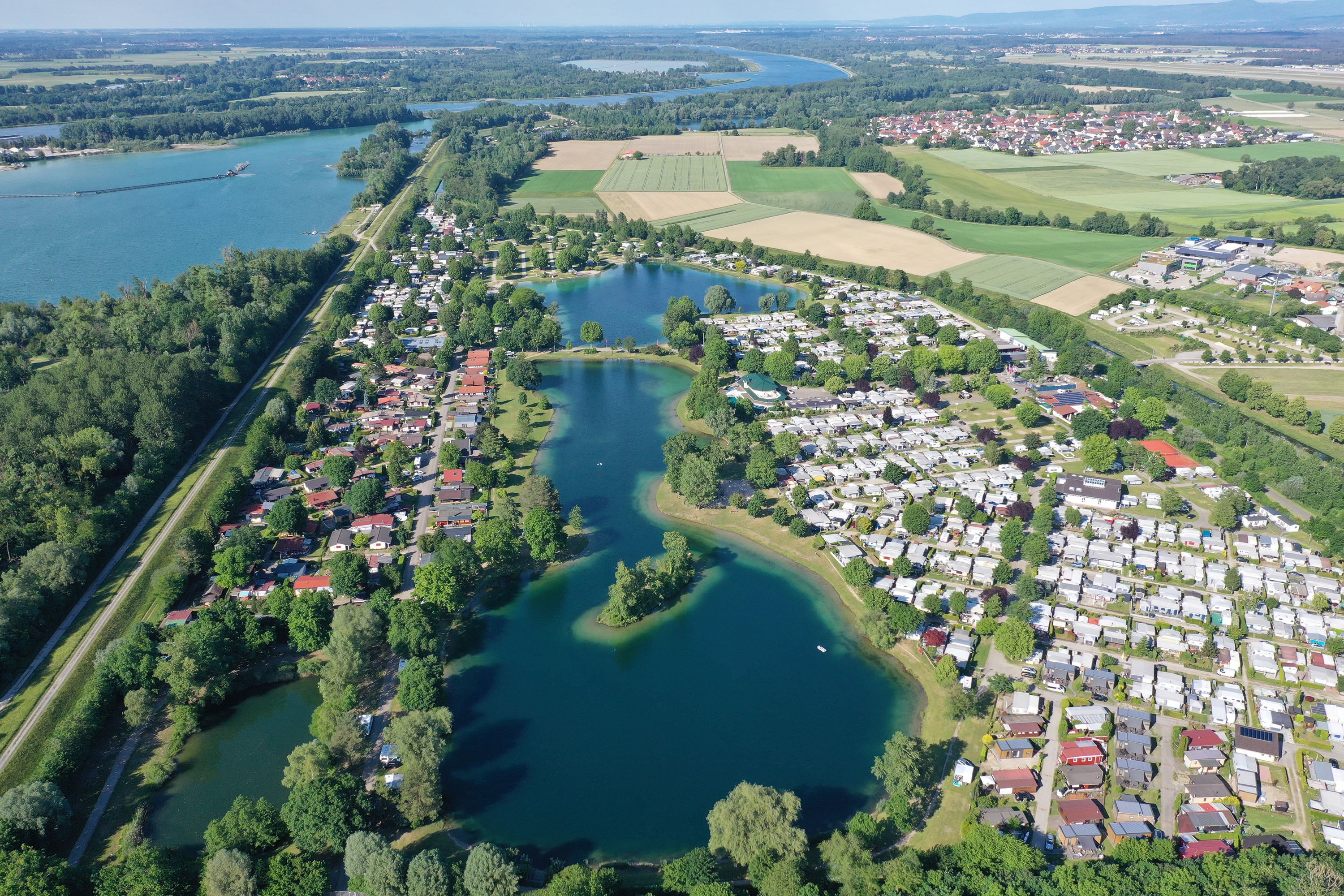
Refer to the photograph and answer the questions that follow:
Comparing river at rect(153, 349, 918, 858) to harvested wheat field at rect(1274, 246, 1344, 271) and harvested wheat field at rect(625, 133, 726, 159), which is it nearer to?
harvested wheat field at rect(1274, 246, 1344, 271)

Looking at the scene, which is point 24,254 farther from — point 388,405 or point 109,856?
point 109,856

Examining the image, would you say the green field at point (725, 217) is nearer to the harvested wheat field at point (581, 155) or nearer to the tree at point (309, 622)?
the harvested wheat field at point (581, 155)

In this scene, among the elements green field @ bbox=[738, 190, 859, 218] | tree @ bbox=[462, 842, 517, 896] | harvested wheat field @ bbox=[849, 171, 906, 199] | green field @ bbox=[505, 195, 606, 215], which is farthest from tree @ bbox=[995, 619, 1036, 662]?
harvested wheat field @ bbox=[849, 171, 906, 199]

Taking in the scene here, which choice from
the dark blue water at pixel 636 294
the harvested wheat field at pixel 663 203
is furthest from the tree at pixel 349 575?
the harvested wheat field at pixel 663 203

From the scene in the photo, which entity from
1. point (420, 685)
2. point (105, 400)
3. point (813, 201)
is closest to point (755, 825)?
point (420, 685)

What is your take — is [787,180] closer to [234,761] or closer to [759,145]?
[759,145]
